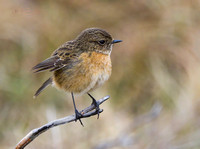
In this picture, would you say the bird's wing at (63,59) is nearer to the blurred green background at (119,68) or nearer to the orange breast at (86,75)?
the orange breast at (86,75)

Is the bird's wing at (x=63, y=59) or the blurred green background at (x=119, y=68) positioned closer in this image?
the bird's wing at (x=63, y=59)

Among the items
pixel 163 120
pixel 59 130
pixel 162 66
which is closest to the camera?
pixel 59 130

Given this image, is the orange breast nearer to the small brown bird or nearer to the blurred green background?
the small brown bird

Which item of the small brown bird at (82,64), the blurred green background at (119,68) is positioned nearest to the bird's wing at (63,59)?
the small brown bird at (82,64)

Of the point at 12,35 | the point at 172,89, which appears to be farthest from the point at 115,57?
the point at 12,35

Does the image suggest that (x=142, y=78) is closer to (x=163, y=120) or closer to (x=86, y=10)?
(x=163, y=120)

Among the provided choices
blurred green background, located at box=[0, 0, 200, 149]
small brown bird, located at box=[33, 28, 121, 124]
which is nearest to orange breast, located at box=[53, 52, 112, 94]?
small brown bird, located at box=[33, 28, 121, 124]

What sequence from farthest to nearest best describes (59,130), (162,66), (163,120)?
(162,66) < (163,120) < (59,130)
